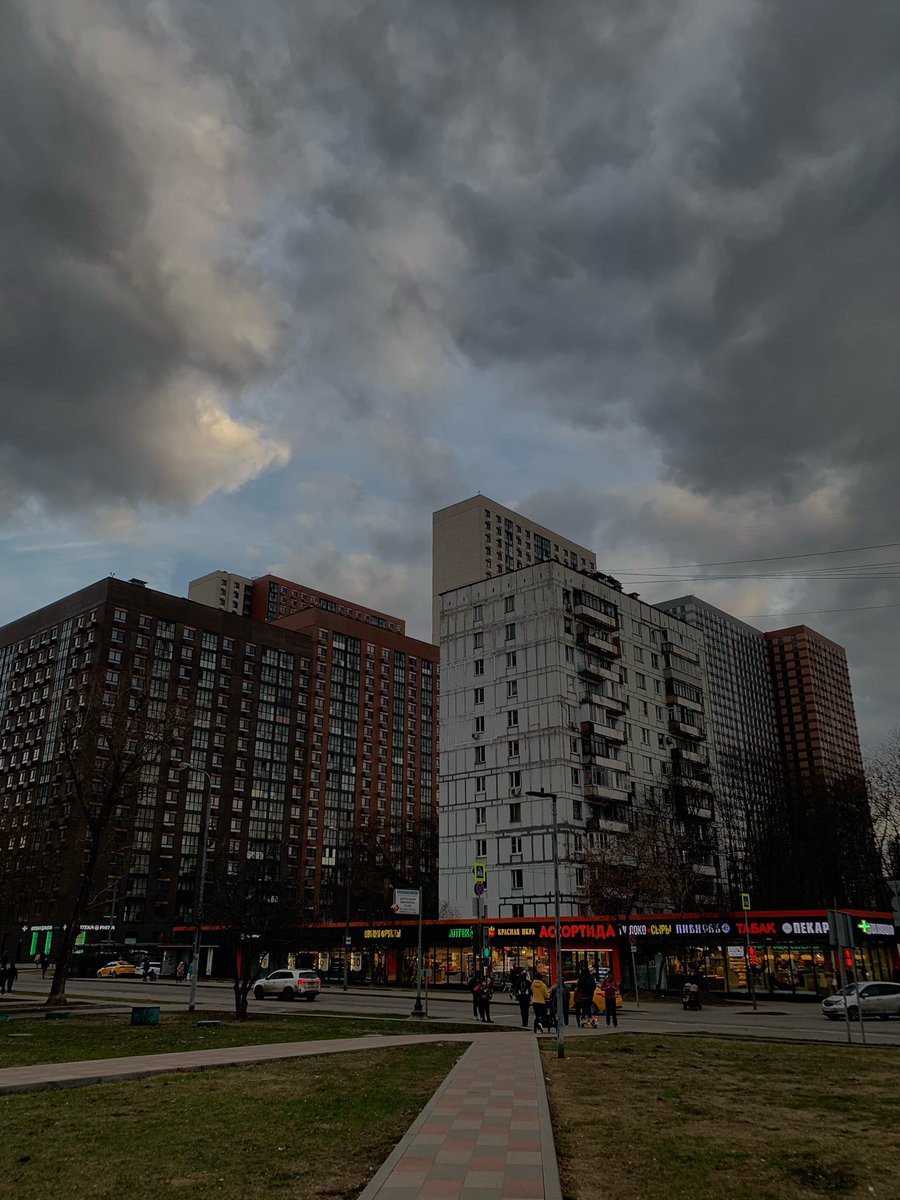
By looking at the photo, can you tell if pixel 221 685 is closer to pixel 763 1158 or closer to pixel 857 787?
pixel 857 787

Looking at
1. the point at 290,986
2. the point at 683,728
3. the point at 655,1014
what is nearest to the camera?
the point at 655,1014

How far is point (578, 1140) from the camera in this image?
1088 centimetres

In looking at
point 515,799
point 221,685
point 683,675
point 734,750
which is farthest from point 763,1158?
point 221,685

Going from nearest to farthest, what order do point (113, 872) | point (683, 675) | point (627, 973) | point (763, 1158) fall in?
point (763, 1158)
point (627, 973)
point (683, 675)
point (113, 872)

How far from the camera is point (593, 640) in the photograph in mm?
75688

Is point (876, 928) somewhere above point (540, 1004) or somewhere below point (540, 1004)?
above

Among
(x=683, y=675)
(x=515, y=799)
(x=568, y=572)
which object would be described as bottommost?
(x=515, y=799)

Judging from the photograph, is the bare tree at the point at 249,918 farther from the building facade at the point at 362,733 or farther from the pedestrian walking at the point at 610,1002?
the building facade at the point at 362,733

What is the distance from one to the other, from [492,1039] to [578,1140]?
1491 cm

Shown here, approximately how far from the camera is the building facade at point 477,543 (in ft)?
537

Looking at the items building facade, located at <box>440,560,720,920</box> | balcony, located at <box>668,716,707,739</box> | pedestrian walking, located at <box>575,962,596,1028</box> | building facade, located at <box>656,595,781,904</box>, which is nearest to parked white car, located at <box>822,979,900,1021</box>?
pedestrian walking, located at <box>575,962,596,1028</box>

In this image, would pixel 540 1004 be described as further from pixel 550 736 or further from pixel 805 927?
pixel 550 736

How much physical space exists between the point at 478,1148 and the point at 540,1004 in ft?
63.9

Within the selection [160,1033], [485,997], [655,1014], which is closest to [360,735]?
[655,1014]
